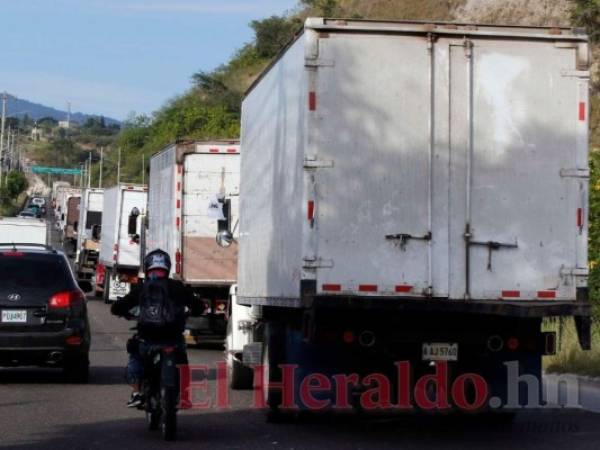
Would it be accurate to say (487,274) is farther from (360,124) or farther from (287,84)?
(287,84)

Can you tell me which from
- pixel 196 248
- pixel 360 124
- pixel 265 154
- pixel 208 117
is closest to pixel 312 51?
pixel 360 124

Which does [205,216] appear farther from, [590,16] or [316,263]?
[590,16]

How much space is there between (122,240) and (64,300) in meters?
20.8

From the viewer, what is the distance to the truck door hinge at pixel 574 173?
42.4ft

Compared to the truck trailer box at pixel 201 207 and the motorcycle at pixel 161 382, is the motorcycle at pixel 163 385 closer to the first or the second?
the motorcycle at pixel 161 382

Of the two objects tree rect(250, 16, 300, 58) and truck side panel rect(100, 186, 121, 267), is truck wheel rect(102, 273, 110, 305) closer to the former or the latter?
truck side panel rect(100, 186, 121, 267)

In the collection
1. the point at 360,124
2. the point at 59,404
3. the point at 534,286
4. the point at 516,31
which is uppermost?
the point at 516,31

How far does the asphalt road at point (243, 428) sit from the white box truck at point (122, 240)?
19.9m

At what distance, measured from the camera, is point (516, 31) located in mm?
12938

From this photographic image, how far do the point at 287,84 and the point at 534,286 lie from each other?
3062 mm

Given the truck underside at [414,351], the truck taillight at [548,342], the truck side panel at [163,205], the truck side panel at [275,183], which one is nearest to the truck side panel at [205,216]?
the truck side panel at [163,205]

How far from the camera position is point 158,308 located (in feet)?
43.0

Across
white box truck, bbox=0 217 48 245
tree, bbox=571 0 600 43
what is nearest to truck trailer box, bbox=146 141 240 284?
white box truck, bbox=0 217 48 245

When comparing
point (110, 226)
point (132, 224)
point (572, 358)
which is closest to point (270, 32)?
point (110, 226)
